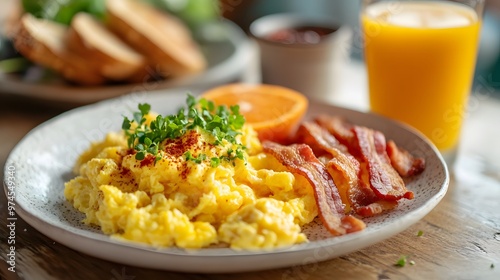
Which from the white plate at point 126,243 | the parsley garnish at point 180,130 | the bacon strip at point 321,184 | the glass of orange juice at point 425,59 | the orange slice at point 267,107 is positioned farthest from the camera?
the glass of orange juice at point 425,59

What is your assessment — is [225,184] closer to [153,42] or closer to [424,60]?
[424,60]

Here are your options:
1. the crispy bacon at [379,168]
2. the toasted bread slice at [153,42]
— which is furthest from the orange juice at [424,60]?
the toasted bread slice at [153,42]

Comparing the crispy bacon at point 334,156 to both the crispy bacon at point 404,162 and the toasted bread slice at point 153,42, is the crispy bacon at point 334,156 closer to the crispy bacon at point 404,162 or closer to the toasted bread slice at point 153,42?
the crispy bacon at point 404,162

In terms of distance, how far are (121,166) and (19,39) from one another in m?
1.70

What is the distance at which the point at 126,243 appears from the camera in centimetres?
172

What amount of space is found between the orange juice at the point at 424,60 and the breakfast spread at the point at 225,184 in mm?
491

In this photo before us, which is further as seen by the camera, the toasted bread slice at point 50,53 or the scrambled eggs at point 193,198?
the toasted bread slice at point 50,53

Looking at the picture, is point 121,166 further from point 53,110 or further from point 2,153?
point 53,110

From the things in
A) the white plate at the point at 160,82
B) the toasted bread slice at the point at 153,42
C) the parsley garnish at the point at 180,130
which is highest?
the parsley garnish at the point at 180,130

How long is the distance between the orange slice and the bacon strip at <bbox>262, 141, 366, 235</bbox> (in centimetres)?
33

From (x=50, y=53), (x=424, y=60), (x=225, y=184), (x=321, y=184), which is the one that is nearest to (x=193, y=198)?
(x=225, y=184)

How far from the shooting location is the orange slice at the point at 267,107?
2566 millimetres

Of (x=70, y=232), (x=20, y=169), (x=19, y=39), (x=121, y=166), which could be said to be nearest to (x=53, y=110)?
(x=19, y=39)

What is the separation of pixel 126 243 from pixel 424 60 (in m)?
1.60
